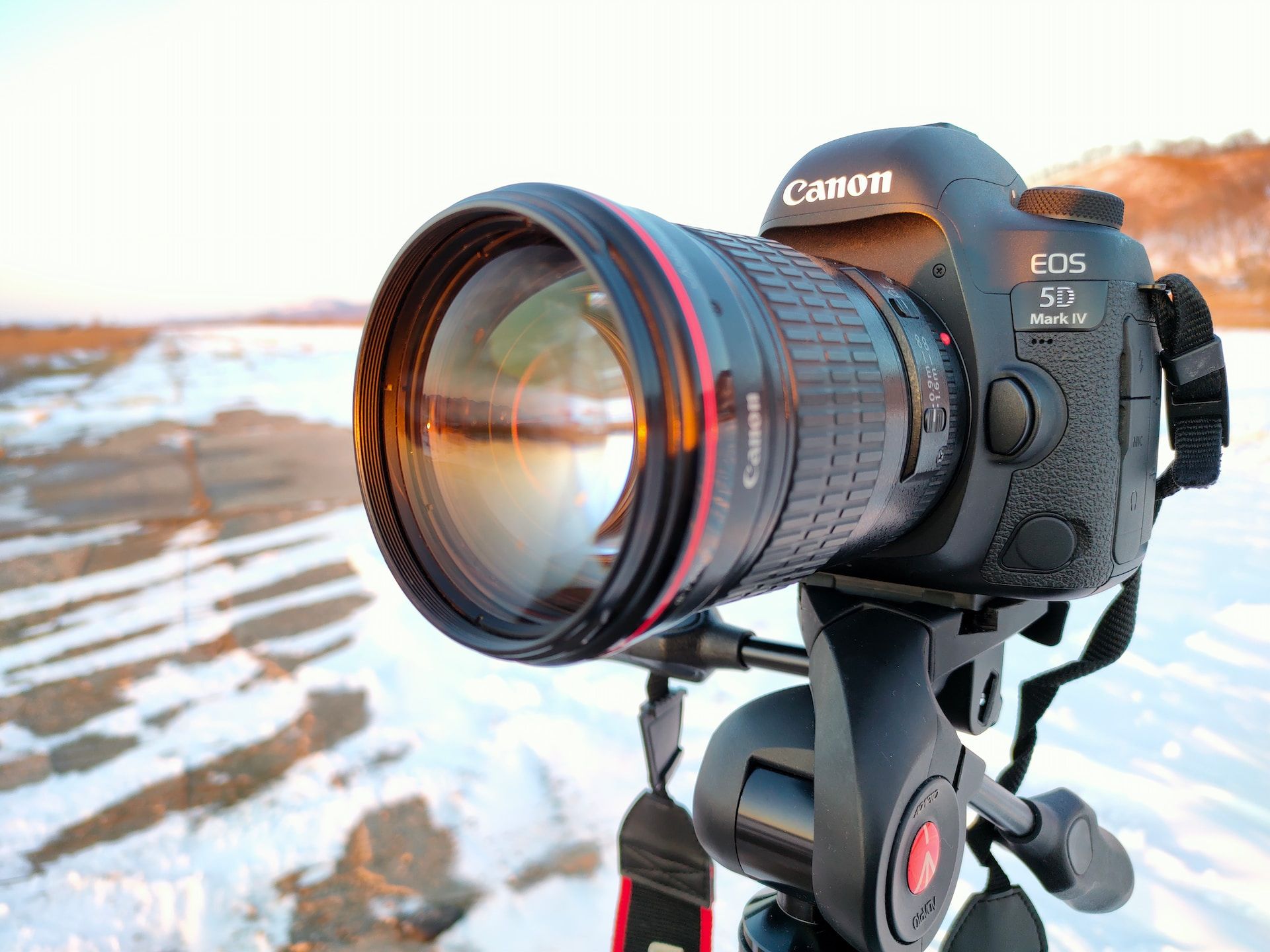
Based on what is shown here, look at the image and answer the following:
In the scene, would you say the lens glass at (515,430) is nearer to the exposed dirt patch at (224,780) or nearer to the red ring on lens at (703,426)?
the red ring on lens at (703,426)

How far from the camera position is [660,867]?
33.4 inches

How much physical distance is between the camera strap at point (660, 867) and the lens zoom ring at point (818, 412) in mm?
357

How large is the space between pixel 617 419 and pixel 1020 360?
0.32 m

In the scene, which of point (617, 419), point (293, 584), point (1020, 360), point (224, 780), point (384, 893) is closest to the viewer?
point (617, 419)

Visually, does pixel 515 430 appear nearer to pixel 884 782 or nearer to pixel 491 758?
pixel 884 782

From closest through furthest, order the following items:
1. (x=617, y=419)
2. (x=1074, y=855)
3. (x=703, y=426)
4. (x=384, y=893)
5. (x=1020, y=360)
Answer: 1. (x=703, y=426)
2. (x=617, y=419)
3. (x=1020, y=360)
4. (x=1074, y=855)
5. (x=384, y=893)

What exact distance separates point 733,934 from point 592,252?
93 cm

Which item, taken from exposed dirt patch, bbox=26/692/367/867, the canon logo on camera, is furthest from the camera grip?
exposed dirt patch, bbox=26/692/367/867

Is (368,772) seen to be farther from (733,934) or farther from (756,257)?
(756,257)

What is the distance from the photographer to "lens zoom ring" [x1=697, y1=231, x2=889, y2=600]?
49cm

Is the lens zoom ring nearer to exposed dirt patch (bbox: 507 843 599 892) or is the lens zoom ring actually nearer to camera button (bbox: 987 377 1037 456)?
camera button (bbox: 987 377 1037 456)

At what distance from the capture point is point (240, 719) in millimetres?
1574

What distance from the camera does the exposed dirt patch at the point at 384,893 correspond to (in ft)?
3.52

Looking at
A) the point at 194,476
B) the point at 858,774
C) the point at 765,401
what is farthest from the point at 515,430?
the point at 194,476
